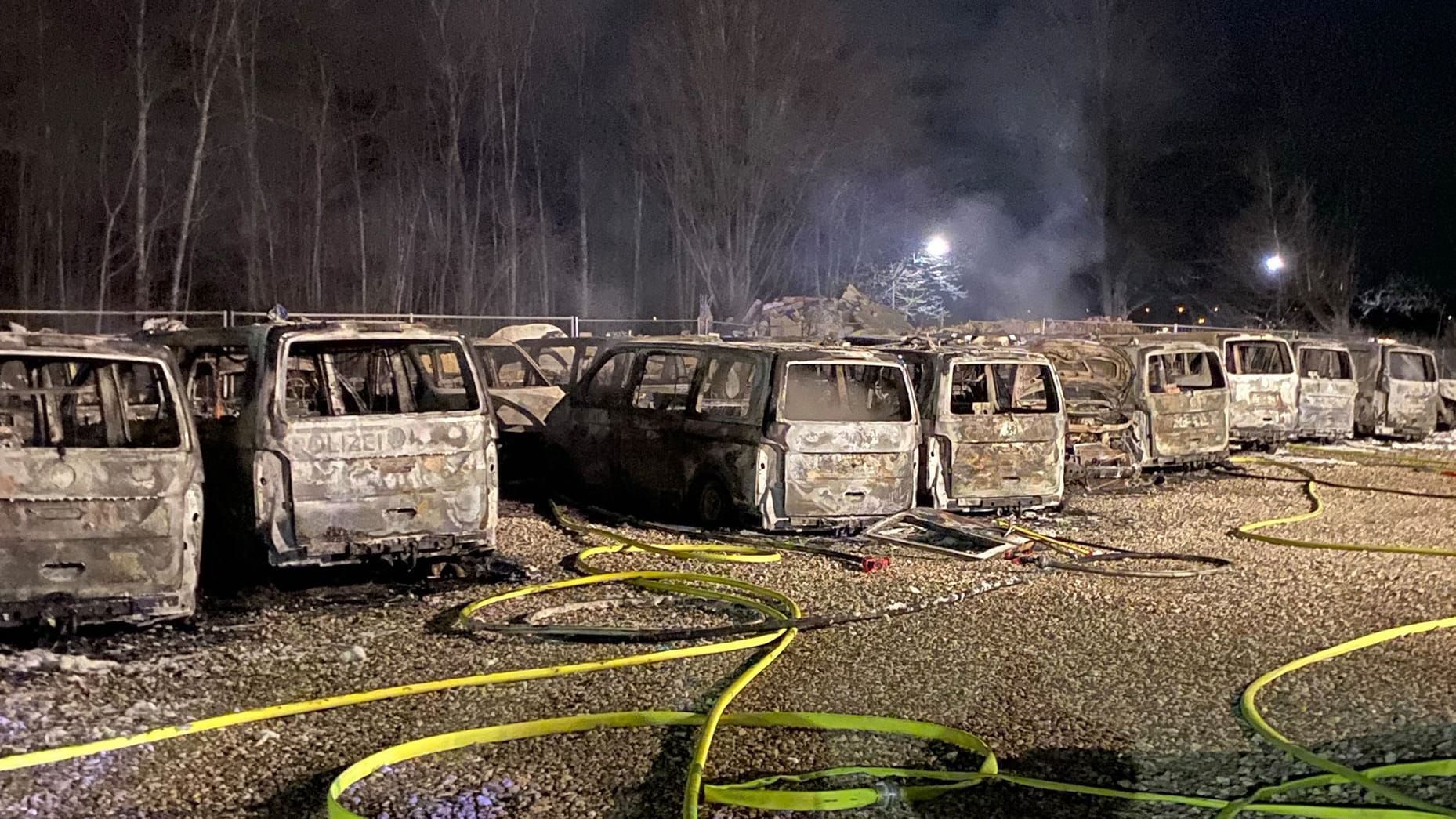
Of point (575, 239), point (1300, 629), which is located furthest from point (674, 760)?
point (575, 239)

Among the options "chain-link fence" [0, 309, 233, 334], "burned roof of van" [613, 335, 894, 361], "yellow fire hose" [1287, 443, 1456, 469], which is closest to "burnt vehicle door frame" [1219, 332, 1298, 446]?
Answer: "yellow fire hose" [1287, 443, 1456, 469]

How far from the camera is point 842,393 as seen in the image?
34.8 feet

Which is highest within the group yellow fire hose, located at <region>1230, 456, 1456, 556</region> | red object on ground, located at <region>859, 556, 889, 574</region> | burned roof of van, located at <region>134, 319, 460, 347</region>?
burned roof of van, located at <region>134, 319, 460, 347</region>

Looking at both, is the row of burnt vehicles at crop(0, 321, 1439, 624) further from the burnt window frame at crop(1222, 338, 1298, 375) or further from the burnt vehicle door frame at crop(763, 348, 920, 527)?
the burnt window frame at crop(1222, 338, 1298, 375)

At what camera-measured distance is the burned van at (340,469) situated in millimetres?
7102

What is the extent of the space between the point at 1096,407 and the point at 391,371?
7661 millimetres

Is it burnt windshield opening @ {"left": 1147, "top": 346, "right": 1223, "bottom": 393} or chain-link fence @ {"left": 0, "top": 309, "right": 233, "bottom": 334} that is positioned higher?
chain-link fence @ {"left": 0, "top": 309, "right": 233, "bottom": 334}

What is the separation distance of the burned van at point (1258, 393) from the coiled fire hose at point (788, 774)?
9278 mm

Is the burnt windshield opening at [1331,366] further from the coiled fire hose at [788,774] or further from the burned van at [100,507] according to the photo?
the burned van at [100,507]

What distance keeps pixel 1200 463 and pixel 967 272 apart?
27.2 metres

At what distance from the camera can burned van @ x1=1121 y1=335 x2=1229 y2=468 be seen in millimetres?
13016

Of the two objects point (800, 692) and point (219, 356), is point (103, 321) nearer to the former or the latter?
point (219, 356)

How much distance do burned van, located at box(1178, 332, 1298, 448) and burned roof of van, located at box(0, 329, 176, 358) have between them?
1236 centimetres

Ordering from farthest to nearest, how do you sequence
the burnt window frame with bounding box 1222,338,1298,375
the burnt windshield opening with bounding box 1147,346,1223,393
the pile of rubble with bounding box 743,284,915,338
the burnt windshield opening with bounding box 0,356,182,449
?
the pile of rubble with bounding box 743,284,915,338
the burnt window frame with bounding box 1222,338,1298,375
the burnt windshield opening with bounding box 1147,346,1223,393
the burnt windshield opening with bounding box 0,356,182,449
